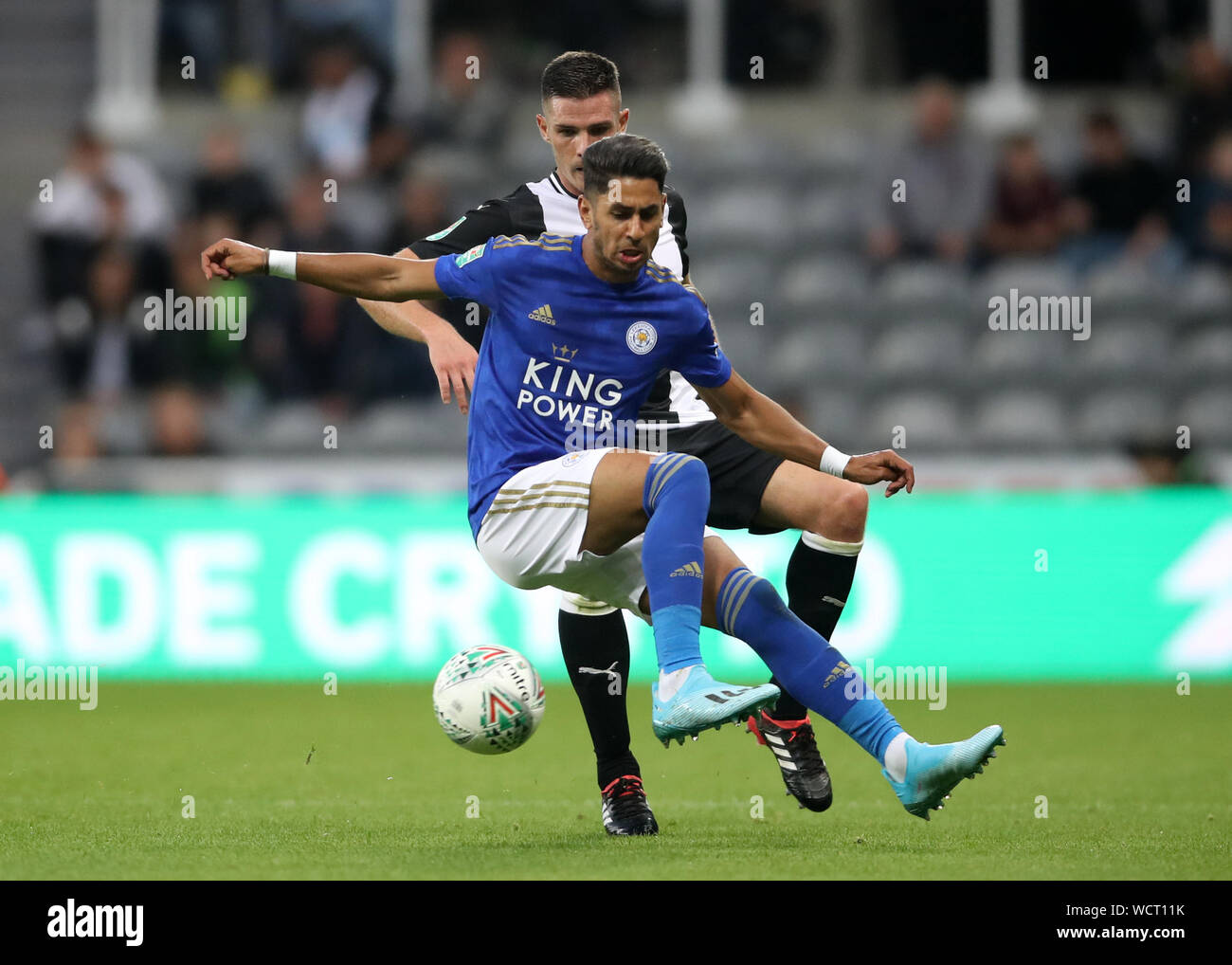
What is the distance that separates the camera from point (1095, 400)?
12.7 m

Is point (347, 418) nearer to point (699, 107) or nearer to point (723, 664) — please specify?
point (723, 664)

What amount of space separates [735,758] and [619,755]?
210 centimetres

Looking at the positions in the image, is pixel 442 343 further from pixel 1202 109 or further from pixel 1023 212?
Answer: pixel 1202 109

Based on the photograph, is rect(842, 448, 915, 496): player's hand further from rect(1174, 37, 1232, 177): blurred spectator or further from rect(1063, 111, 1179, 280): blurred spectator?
rect(1174, 37, 1232, 177): blurred spectator

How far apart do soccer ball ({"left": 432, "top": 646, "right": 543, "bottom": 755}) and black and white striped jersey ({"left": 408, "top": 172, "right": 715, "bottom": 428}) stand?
102cm

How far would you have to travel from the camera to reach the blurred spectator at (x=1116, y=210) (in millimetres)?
13086

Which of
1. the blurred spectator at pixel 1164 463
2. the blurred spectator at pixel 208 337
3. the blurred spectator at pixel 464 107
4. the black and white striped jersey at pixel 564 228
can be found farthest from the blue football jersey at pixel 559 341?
the blurred spectator at pixel 464 107

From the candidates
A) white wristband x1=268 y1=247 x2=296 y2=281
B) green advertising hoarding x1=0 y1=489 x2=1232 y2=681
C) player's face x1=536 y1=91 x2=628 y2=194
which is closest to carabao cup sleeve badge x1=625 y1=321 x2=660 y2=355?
player's face x1=536 y1=91 x2=628 y2=194

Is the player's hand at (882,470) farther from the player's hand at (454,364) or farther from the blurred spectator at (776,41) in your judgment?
the blurred spectator at (776,41)

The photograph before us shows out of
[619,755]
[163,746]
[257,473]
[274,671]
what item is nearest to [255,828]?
[619,755]

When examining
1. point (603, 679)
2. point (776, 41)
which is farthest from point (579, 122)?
point (776, 41)

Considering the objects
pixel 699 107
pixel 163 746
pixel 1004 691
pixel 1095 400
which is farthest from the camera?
pixel 699 107

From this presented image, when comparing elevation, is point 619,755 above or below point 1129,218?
below

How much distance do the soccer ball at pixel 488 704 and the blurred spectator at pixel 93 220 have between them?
7.74 metres
